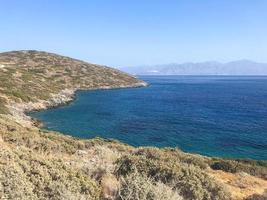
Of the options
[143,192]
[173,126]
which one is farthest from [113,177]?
[173,126]

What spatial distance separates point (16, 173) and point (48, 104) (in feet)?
246

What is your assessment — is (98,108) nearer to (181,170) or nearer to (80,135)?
(80,135)

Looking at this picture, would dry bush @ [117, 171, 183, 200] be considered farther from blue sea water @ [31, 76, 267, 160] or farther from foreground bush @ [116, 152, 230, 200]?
blue sea water @ [31, 76, 267, 160]

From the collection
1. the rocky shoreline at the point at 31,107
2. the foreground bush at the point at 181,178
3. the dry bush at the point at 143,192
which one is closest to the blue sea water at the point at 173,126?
the rocky shoreline at the point at 31,107

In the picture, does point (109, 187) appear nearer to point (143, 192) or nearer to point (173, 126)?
point (143, 192)

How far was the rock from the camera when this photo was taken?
1057 centimetres

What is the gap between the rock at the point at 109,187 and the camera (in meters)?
10.6

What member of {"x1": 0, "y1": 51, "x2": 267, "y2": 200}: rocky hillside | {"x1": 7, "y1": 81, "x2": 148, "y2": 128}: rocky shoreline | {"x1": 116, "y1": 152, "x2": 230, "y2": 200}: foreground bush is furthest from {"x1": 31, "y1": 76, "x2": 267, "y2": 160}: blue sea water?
{"x1": 116, "y1": 152, "x2": 230, "y2": 200}: foreground bush

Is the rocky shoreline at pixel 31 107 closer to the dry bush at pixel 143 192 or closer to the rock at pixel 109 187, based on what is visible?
the rock at pixel 109 187

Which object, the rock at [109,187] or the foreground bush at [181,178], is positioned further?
the foreground bush at [181,178]

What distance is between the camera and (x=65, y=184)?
917 cm

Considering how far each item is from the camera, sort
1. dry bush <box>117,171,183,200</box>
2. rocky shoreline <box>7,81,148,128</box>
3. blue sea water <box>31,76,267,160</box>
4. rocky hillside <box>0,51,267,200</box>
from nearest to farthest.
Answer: rocky hillside <box>0,51,267,200</box> < dry bush <box>117,171,183,200</box> < blue sea water <box>31,76,267,160</box> < rocky shoreline <box>7,81,148,128</box>

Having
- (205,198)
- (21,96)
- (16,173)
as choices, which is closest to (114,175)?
(205,198)

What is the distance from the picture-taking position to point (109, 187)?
36.8 feet
